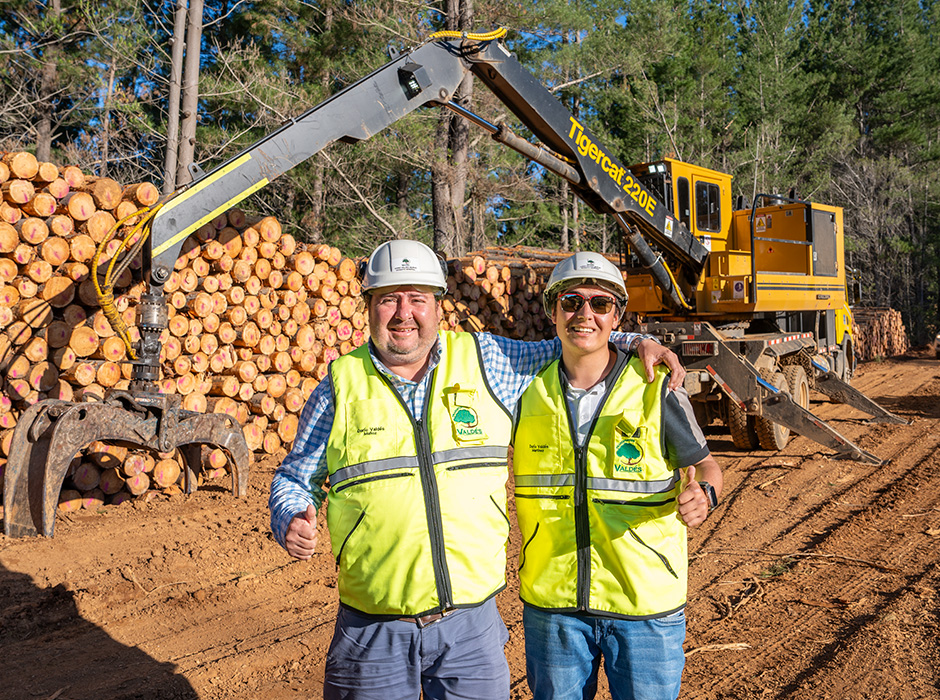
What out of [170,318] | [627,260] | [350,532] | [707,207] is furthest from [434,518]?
[707,207]

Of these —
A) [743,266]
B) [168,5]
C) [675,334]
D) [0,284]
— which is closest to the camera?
[0,284]

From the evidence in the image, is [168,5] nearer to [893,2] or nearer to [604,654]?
[604,654]

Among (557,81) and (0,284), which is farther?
(557,81)

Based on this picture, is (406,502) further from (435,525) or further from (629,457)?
(629,457)

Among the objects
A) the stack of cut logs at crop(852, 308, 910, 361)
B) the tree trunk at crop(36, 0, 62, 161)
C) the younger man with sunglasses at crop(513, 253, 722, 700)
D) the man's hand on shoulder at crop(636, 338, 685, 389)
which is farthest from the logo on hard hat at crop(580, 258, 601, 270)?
the stack of cut logs at crop(852, 308, 910, 361)

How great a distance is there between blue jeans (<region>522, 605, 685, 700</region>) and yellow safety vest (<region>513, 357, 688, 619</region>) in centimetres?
5

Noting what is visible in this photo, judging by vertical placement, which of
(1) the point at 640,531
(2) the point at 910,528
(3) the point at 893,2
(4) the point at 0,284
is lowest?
(2) the point at 910,528

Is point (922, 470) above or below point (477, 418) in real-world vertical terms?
below

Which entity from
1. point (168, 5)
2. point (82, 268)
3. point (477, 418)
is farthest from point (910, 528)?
point (168, 5)

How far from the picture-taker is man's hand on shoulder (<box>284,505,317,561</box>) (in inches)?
82.5

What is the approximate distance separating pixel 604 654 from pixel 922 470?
7040 millimetres

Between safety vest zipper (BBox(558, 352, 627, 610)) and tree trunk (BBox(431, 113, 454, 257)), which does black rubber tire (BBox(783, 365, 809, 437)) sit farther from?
safety vest zipper (BBox(558, 352, 627, 610))

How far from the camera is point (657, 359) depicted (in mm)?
2439

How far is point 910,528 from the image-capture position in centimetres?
596
